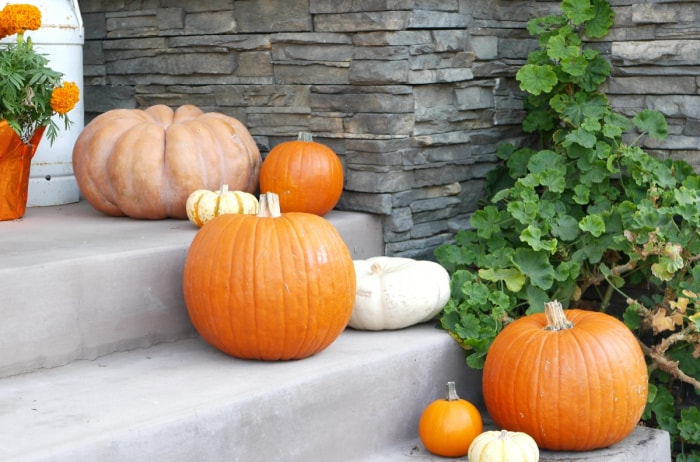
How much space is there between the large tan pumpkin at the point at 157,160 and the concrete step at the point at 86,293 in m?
0.21

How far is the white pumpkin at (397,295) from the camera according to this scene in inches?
119

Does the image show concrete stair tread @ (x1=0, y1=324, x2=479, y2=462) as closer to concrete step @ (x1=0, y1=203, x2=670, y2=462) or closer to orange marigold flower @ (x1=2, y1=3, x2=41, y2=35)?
concrete step @ (x1=0, y1=203, x2=670, y2=462)

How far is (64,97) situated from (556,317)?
1.73m

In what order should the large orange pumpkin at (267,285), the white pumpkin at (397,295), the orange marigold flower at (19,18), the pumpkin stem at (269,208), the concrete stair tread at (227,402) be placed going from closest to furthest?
the concrete stair tread at (227,402)
the large orange pumpkin at (267,285)
the pumpkin stem at (269,208)
the white pumpkin at (397,295)
the orange marigold flower at (19,18)

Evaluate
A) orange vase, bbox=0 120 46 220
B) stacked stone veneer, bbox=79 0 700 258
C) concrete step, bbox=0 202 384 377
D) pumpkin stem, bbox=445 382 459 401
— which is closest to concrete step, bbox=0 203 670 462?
concrete step, bbox=0 202 384 377

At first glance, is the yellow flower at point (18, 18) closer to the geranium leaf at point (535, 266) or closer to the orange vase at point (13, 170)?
the orange vase at point (13, 170)

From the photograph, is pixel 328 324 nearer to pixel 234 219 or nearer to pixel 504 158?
pixel 234 219

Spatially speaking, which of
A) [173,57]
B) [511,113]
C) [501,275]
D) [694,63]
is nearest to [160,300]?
[501,275]

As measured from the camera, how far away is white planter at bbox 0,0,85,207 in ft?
12.2

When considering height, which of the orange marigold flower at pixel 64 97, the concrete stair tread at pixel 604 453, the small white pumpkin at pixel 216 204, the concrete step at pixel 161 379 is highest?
the orange marigold flower at pixel 64 97

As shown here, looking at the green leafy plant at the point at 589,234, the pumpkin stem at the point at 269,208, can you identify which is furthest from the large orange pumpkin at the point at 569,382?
the pumpkin stem at the point at 269,208

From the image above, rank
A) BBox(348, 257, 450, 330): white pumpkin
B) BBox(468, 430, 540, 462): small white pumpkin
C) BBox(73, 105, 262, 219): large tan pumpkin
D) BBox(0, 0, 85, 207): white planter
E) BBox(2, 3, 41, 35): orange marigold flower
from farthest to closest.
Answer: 1. BBox(0, 0, 85, 207): white planter
2. BBox(73, 105, 262, 219): large tan pumpkin
3. BBox(2, 3, 41, 35): orange marigold flower
4. BBox(348, 257, 450, 330): white pumpkin
5. BBox(468, 430, 540, 462): small white pumpkin

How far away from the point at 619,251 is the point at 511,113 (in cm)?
80

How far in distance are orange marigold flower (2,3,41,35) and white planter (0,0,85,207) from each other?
54 centimetres
